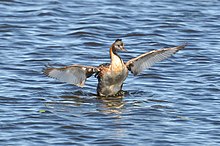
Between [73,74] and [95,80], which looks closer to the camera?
[73,74]

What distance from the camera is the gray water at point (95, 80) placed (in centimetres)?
1228

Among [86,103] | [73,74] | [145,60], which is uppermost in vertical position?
[145,60]

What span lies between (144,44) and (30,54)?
2.86m

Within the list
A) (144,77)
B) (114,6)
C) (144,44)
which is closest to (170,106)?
(144,77)

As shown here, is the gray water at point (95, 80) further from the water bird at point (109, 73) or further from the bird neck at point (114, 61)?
the bird neck at point (114, 61)

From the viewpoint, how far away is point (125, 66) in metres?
14.8

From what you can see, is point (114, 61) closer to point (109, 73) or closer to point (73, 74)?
point (109, 73)

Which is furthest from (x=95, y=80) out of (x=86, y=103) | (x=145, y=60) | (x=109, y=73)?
(x=86, y=103)

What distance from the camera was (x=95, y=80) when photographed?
16.2 m

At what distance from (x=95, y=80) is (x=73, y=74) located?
1.68 metres

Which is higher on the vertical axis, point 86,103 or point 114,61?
point 114,61

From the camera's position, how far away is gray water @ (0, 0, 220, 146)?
12.3 meters

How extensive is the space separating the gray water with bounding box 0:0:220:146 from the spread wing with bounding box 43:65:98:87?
287 mm

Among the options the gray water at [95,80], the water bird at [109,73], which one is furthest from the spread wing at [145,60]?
the gray water at [95,80]
